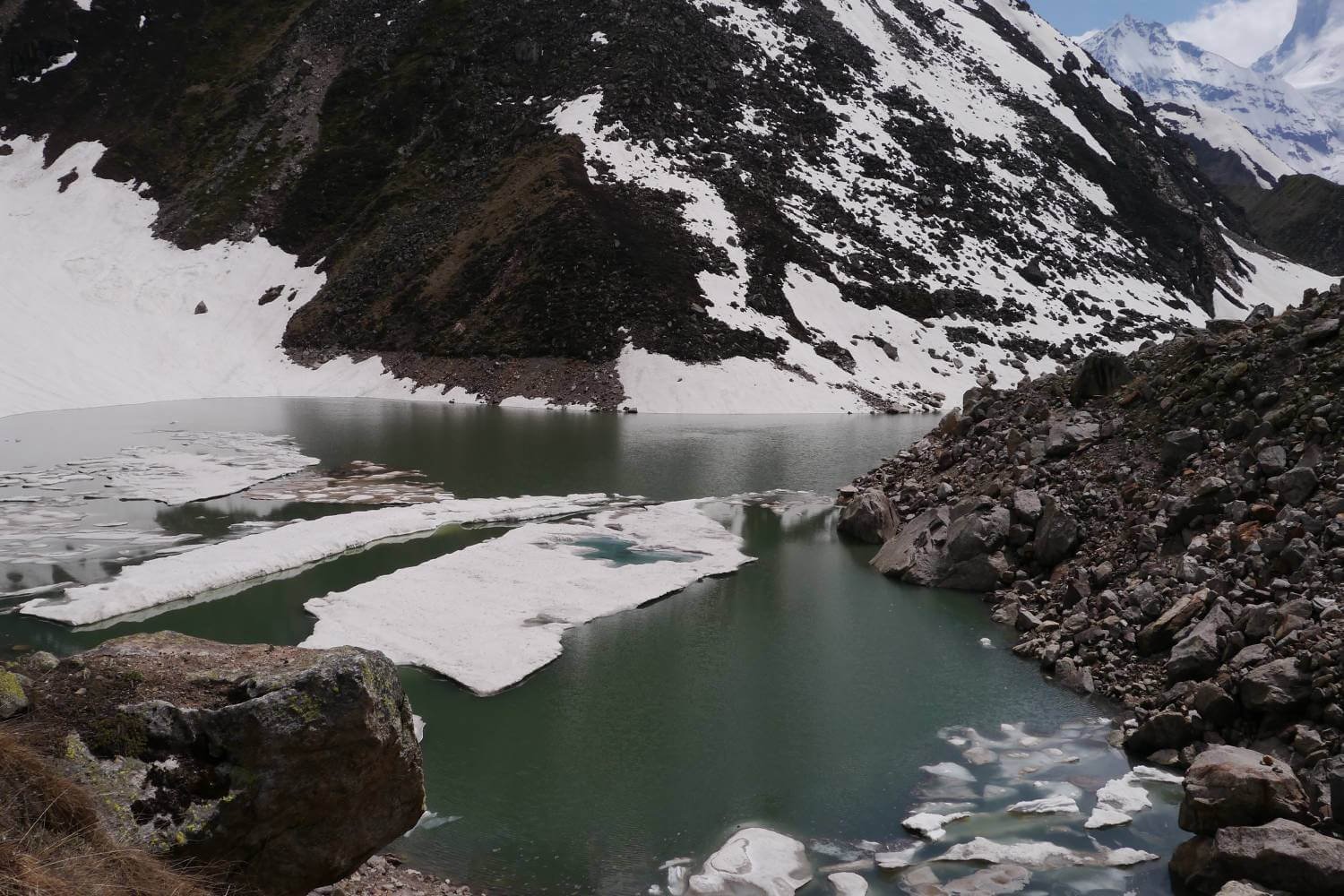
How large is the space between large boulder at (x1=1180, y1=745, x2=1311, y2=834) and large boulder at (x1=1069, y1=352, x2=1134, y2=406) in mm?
17938

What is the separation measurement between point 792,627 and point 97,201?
9581 cm

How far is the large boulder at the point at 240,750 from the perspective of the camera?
732 cm

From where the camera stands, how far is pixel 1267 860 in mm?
10906

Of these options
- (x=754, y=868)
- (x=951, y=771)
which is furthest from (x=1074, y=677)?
(x=754, y=868)

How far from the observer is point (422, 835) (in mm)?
12570

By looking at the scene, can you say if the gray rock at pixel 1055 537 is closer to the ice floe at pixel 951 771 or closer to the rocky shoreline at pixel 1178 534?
the rocky shoreline at pixel 1178 534

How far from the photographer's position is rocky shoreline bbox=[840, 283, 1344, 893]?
14.7 metres

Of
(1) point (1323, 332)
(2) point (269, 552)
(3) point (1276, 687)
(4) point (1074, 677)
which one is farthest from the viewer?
(2) point (269, 552)

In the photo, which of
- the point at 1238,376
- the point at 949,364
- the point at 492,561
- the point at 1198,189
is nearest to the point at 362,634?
the point at 492,561

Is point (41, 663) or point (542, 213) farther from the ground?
point (542, 213)

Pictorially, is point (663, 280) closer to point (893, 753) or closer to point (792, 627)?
point (792, 627)

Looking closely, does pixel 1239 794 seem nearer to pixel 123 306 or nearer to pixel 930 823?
pixel 930 823

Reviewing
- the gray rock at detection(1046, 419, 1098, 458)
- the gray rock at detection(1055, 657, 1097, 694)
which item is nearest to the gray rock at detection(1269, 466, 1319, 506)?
the gray rock at detection(1055, 657, 1097, 694)

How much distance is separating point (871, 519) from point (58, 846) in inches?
1077
